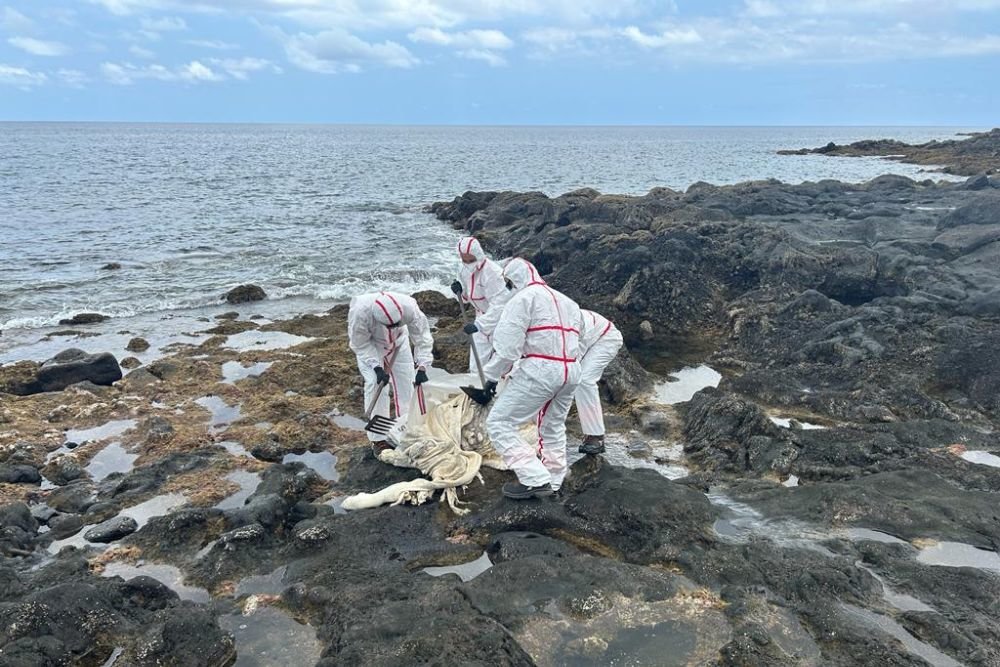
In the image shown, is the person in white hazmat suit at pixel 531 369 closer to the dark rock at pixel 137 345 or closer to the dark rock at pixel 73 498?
the dark rock at pixel 73 498

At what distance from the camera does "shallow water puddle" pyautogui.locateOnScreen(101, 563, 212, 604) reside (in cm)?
459

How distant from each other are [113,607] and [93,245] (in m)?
23.8

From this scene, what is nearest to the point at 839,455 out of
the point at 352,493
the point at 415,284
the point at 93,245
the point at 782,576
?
the point at 782,576

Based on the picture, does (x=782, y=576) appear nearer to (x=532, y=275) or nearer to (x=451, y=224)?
(x=532, y=275)

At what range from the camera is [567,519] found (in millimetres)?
5250

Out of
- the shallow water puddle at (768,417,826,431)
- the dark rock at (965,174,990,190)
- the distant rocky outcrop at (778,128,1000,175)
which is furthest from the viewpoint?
the distant rocky outcrop at (778,128,1000,175)

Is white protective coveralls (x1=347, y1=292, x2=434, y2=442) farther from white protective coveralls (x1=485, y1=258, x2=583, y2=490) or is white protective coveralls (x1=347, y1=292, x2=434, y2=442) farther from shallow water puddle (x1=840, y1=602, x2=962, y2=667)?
shallow water puddle (x1=840, y1=602, x2=962, y2=667)

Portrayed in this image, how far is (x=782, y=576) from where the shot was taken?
4270mm

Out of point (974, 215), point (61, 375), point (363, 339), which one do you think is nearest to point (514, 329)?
point (363, 339)

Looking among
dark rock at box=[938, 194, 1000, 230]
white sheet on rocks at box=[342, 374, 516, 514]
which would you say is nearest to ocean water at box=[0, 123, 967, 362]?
white sheet on rocks at box=[342, 374, 516, 514]

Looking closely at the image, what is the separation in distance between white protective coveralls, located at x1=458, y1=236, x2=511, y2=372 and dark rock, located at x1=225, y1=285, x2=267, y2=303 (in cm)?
999

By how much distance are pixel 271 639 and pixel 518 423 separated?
262 cm

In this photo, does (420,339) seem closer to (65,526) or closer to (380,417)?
(380,417)

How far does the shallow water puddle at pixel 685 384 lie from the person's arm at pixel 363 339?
13.7ft
